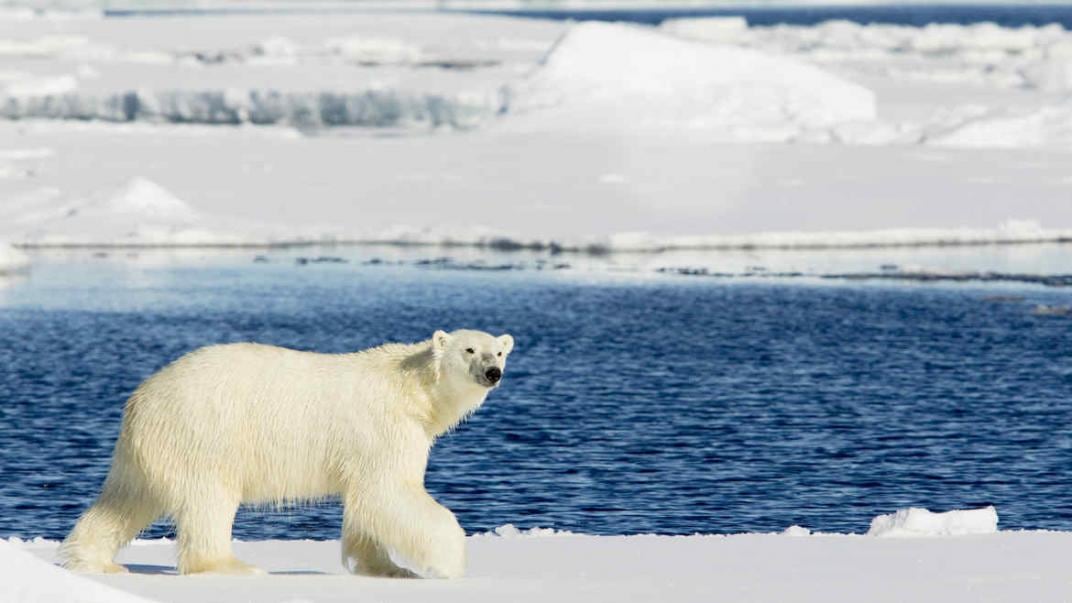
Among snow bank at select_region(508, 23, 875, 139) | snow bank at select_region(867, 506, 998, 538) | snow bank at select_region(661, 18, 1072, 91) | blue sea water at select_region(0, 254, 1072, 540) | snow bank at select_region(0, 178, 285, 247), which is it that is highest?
snow bank at select_region(661, 18, 1072, 91)

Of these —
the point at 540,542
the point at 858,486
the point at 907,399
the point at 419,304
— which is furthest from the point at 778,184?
the point at 540,542

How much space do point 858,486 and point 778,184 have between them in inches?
818

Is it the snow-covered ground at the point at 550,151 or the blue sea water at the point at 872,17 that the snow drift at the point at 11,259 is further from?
the blue sea water at the point at 872,17

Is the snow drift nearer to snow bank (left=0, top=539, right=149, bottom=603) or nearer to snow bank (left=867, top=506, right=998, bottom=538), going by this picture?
snow bank (left=867, top=506, right=998, bottom=538)

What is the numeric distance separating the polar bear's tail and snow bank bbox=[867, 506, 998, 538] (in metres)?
3.92

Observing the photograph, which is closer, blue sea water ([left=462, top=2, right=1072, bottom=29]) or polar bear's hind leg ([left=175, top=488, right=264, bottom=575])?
polar bear's hind leg ([left=175, top=488, right=264, bottom=575])

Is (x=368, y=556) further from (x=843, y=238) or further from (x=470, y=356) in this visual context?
(x=843, y=238)

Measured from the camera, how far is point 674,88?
43.5m

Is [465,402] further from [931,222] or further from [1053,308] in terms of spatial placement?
[931,222]

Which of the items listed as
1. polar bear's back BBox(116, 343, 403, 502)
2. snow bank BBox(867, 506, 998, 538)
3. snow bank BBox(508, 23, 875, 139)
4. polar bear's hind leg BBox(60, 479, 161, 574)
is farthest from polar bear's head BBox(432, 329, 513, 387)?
snow bank BBox(508, 23, 875, 139)

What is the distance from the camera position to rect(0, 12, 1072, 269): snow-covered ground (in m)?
33.3

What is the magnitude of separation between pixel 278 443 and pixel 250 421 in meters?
0.17

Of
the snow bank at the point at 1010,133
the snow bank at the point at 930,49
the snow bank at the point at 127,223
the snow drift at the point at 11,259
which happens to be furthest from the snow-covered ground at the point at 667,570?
the snow bank at the point at 930,49

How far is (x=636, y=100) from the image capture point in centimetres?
4297
